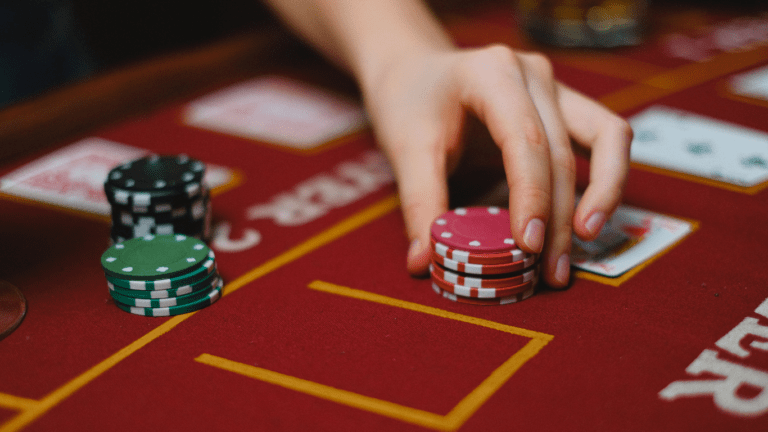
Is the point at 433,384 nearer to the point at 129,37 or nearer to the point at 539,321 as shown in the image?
the point at 539,321

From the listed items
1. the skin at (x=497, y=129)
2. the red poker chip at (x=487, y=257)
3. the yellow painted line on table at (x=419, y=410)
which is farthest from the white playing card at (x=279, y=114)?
the yellow painted line on table at (x=419, y=410)

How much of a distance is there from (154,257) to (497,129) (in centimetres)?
70

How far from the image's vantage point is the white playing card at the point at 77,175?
1891mm

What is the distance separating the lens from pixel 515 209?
1.38 metres

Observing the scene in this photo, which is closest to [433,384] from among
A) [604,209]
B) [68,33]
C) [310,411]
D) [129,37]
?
[310,411]

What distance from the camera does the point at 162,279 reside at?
53.4 inches

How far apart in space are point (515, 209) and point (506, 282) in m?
0.14

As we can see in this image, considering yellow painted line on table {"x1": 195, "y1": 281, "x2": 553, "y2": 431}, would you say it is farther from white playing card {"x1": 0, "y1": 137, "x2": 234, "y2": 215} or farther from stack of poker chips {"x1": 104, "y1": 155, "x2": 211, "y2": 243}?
white playing card {"x1": 0, "y1": 137, "x2": 234, "y2": 215}

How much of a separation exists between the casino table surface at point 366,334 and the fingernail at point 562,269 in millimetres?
31

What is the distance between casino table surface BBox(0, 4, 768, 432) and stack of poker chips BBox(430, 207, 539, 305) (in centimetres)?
3

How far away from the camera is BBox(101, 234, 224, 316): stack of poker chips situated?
4.45 feet

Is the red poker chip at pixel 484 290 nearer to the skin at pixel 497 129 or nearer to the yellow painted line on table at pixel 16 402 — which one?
the skin at pixel 497 129

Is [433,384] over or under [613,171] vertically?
under

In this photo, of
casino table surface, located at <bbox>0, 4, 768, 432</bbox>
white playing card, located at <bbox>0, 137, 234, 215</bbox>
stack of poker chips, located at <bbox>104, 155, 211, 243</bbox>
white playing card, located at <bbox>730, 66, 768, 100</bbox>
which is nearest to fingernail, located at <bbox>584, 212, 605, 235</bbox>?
casino table surface, located at <bbox>0, 4, 768, 432</bbox>
